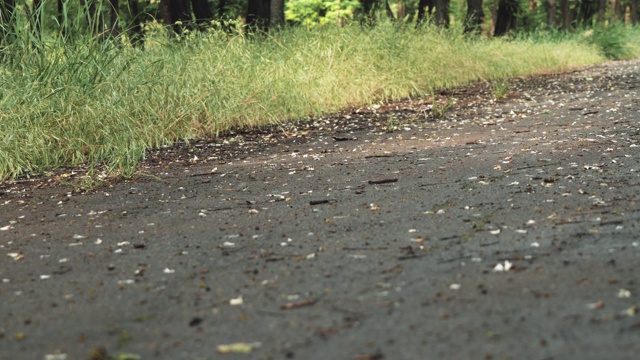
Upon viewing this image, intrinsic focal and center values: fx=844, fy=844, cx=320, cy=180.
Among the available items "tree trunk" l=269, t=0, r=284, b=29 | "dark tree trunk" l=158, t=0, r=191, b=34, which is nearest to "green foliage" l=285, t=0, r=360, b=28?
"tree trunk" l=269, t=0, r=284, b=29

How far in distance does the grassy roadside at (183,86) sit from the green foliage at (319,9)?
6.79 m

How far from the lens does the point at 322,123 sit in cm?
982

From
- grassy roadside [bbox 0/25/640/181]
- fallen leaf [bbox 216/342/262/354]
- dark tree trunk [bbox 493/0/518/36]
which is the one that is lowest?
dark tree trunk [bbox 493/0/518/36]

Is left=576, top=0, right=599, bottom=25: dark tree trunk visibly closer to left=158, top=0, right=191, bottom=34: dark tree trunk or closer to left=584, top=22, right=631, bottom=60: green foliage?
left=584, top=22, right=631, bottom=60: green foliage

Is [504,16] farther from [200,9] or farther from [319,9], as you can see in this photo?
[200,9]

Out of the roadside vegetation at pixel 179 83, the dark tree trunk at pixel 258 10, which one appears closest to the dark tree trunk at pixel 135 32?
the roadside vegetation at pixel 179 83

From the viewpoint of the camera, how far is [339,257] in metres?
3.68

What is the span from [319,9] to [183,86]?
14080 millimetres

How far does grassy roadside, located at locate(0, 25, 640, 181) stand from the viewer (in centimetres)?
736

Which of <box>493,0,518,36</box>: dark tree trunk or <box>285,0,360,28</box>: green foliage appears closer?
<box>285,0,360,28</box>: green foliage

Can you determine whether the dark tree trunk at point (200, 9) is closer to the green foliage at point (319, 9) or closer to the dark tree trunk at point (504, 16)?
the green foliage at point (319, 9)

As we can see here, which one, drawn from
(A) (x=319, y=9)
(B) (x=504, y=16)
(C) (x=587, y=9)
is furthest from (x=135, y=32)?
(C) (x=587, y=9)

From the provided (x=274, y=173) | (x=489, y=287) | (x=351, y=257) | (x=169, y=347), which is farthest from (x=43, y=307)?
(x=274, y=173)

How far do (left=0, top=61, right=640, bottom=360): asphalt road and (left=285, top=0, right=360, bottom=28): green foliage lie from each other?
1423 cm
